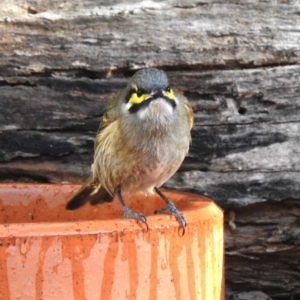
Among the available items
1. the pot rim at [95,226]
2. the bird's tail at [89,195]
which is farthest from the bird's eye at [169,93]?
the pot rim at [95,226]

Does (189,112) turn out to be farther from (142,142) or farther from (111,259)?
(111,259)

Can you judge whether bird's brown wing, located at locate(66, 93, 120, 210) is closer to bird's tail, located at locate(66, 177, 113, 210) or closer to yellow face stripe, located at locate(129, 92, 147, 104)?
bird's tail, located at locate(66, 177, 113, 210)

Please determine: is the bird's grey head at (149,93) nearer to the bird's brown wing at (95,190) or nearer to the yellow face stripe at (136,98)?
the yellow face stripe at (136,98)

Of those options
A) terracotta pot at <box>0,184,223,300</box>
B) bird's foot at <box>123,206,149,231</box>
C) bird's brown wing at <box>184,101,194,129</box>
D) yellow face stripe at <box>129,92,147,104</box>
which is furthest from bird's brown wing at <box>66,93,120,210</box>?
terracotta pot at <box>0,184,223,300</box>

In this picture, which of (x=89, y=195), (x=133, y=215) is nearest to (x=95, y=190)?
(x=89, y=195)

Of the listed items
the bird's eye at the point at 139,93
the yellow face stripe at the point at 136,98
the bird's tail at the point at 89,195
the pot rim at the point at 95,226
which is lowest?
the bird's tail at the point at 89,195

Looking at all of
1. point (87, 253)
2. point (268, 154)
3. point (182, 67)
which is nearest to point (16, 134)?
point (182, 67)
